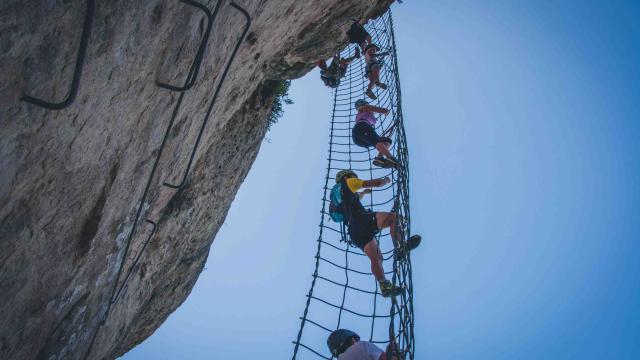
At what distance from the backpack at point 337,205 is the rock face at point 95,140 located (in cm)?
195

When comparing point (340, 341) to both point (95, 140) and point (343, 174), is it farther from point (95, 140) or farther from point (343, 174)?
point (95, 140)

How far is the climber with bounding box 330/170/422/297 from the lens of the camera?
364cm

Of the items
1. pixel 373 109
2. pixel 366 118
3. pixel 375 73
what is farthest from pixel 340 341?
pixel 375 73

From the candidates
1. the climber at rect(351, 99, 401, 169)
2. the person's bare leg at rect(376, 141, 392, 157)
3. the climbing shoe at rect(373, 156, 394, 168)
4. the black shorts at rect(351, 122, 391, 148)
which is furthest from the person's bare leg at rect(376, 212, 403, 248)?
the black shorts at rect(351, 122, 391, 148)

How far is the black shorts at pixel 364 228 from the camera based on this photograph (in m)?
3.91

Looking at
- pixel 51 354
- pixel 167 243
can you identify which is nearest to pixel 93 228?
pixel 51 354

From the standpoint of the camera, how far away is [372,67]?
710cm

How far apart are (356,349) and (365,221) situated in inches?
60.4

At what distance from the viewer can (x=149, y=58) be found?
1.33 m

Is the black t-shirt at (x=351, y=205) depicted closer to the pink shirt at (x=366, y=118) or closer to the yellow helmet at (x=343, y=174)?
the yellow helmet at (x=343, y=174)

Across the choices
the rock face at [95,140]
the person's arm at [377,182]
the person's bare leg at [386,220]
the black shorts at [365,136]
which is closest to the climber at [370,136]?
the black shorts at [365,136]

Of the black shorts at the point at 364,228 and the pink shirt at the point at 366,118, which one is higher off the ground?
the pink shirt at the point at 366,118

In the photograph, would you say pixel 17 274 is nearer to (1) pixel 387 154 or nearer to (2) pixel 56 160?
(2) pixel 56 160

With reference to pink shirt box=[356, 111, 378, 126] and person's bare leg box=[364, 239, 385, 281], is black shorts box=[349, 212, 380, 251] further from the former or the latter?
pink shirt box=[356, 111, 378, 126]
